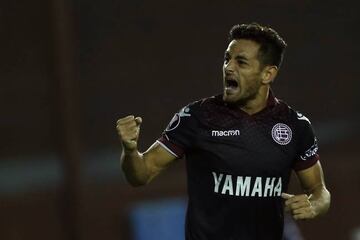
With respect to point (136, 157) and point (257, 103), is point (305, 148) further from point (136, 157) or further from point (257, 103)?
point (136, 157)

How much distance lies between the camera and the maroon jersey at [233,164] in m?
3.50

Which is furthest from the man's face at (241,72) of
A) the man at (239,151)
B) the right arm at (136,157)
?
the right arm at (136,157)

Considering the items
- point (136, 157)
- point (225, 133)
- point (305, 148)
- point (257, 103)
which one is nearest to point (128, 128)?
point (136, 157)

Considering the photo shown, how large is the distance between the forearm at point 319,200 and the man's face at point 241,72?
447mm

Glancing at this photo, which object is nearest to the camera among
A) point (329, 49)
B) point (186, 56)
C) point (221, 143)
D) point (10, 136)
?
point (221, 143)

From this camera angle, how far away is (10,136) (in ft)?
18.2

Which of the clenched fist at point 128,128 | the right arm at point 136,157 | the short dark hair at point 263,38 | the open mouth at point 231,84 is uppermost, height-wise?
the short dark hair at point 263,38

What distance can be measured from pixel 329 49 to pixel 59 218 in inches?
85.4

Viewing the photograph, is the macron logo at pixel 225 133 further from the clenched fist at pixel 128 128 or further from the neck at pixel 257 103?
the clenched fist at pixel 128 128

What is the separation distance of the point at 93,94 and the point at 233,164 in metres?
2.32

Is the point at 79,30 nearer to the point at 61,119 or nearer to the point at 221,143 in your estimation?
the point at 61,119

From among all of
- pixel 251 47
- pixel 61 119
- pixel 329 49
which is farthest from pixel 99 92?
pixel 251 47

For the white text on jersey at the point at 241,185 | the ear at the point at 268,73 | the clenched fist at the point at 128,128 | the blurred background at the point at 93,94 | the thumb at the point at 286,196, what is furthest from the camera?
the blurred background at the point at 93,94

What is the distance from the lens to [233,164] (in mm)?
3502
